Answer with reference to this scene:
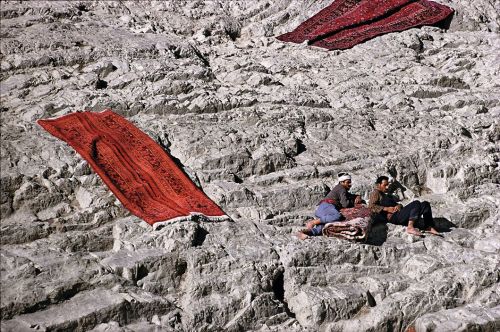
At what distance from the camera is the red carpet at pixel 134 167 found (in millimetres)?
9039

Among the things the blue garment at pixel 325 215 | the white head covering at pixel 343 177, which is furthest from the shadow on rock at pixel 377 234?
the white head covering at pixel 343 177

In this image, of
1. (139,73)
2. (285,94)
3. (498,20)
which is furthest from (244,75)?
(498,20)

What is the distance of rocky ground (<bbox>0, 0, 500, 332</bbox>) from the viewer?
8.07 meters

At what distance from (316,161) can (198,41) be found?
4285 mm

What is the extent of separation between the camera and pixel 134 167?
964 centimetres

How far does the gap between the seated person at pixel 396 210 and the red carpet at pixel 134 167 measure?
6.63ft

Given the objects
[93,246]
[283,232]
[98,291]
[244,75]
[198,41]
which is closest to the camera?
[98,291]

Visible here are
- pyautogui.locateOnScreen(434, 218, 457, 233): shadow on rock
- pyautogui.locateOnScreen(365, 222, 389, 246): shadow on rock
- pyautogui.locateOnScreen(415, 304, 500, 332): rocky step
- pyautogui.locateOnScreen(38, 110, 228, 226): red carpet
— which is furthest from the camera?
pyautogui.locateOnScreen(434, 218, 457, 233): shadow on rock

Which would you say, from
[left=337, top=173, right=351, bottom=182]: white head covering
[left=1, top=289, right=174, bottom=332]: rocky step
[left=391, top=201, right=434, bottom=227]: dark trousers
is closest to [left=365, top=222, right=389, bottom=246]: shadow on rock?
[left=391, top=201, right=434, bottom=227]: dark trousers

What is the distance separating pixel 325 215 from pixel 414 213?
126 cm

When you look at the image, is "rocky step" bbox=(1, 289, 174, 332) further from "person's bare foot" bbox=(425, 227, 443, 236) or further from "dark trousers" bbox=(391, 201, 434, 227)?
"person's bare foot" bbox=(425, 227, 443, 236)

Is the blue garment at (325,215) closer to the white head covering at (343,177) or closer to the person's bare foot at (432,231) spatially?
the white head covering at (343,177)

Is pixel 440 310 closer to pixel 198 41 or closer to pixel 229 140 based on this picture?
pixel 229 140

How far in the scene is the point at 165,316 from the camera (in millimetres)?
7773
